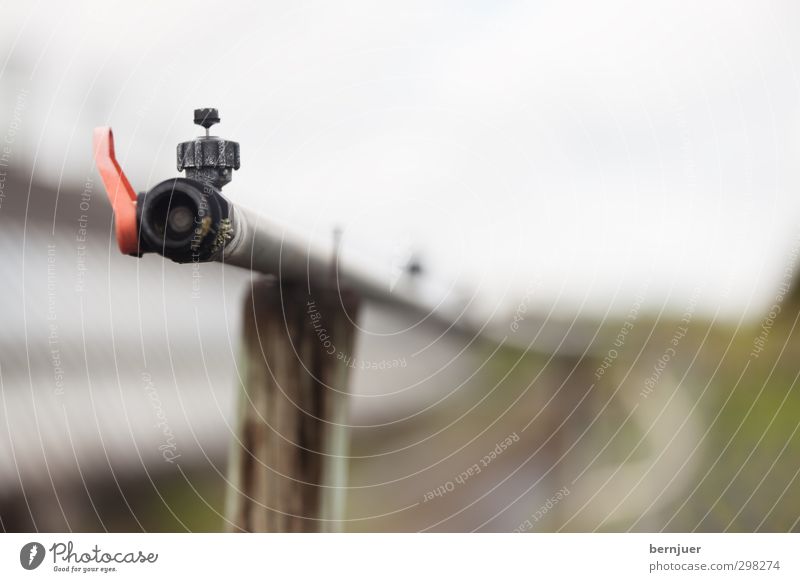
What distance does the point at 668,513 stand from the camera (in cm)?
102

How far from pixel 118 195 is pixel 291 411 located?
1.45ft

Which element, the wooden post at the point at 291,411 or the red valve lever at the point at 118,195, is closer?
the red valve lever at the point at 118,195

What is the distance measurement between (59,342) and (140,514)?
27 centimetres

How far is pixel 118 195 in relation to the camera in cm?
60

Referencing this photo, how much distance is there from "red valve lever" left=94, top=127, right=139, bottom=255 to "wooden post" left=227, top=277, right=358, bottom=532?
29 centimetres

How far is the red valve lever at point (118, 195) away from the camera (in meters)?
0.58

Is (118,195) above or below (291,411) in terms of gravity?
above

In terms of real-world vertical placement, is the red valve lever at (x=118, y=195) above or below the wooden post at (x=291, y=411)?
above

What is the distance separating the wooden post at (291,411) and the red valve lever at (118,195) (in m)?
0.29

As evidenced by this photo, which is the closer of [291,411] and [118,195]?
[118,195]

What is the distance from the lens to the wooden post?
36.6 inches
